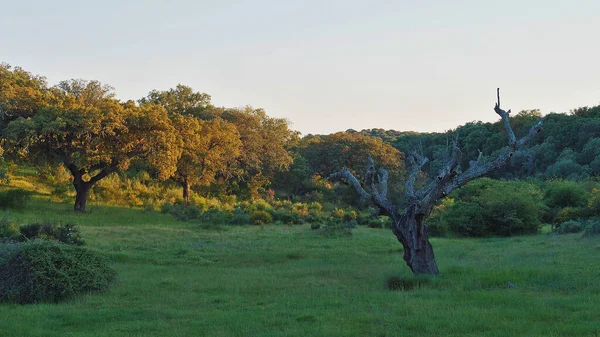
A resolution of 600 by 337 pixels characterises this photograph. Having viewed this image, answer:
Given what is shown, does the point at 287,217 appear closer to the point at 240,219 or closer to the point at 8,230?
the point at 240,219

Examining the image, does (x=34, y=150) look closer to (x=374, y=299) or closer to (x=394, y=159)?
(x=374, y=299)

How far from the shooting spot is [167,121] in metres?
33.2

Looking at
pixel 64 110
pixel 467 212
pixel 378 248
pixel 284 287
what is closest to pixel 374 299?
pixel 284 287

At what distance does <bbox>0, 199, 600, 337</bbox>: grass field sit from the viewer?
28.1 feet

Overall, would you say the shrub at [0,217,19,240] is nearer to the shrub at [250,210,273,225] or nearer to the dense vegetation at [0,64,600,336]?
the dense vegetation at [0,64,600,336]

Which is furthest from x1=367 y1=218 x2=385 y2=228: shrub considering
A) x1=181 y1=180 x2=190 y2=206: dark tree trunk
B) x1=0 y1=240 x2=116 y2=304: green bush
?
x1=0 y1=240 x2=116 y2=304: green bush

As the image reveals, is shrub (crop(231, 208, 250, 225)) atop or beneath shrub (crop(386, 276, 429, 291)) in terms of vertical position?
atop

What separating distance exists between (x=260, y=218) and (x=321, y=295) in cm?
2260

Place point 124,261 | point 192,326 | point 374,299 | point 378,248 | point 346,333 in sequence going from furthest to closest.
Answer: point 378,248
point 124,261
point 374,299
point 192,326
point 346,333

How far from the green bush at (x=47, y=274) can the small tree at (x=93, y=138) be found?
→ 18.2m

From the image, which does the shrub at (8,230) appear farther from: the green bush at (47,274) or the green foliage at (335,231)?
the green foliage at (335,231)

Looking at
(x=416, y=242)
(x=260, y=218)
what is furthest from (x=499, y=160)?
(x=260, y=218)

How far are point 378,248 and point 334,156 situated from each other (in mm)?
34328

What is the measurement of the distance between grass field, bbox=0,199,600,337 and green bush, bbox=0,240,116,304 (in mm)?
412
